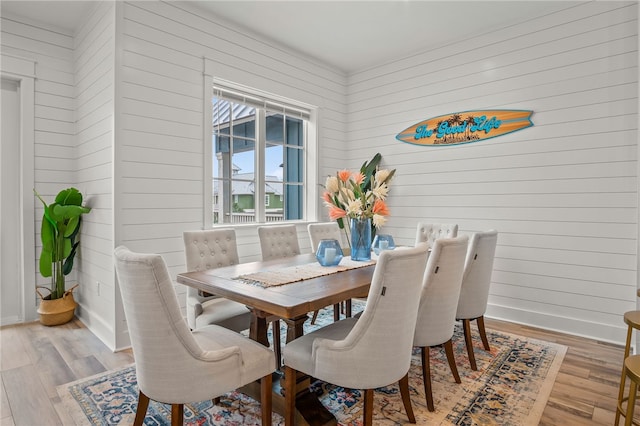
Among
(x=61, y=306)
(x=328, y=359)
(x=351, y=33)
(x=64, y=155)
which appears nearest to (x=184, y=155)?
(x=64, y=155)

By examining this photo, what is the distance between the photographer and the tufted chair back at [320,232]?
3.64 m

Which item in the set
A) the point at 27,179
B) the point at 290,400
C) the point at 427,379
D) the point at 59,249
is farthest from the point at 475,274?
the point at 27,179

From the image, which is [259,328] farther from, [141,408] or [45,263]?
[45,263]

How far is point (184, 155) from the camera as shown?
11.3 feet

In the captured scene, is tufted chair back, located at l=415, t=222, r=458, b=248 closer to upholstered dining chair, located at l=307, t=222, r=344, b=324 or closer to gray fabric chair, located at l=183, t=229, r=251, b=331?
upholstered dining chair, located at l=307, t=222, r=344, b=324

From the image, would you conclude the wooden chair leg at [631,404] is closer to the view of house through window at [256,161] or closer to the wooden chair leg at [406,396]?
the wooden chair leg at [406,396]

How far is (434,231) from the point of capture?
→ 3.86m

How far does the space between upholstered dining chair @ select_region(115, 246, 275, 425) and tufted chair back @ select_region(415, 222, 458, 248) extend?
2.67 meters

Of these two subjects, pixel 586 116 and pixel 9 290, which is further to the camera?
pixel 9 290

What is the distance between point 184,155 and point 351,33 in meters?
2.26

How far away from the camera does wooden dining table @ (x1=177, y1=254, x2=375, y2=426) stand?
1.72 m

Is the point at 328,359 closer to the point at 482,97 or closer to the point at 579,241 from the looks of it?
the point at 579,241

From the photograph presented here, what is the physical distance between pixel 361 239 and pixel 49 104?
11.4 ft

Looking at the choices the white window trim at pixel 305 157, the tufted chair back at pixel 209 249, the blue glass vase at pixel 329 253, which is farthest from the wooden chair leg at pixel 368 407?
the white window trim at pixel 305 157
